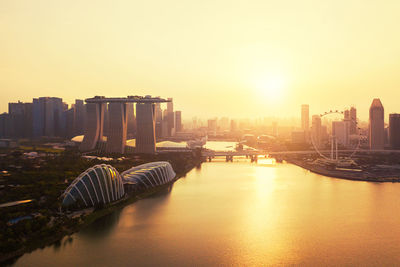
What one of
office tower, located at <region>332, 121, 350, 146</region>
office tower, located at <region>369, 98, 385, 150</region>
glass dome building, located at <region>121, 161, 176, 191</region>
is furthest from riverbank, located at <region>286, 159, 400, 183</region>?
office tower, located at <region>332, 121, 350, 146</region>

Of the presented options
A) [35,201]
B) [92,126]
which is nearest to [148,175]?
[35,201]

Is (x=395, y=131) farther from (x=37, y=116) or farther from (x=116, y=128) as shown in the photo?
(x=37, y=116)

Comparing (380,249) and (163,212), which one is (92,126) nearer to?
(163,212)

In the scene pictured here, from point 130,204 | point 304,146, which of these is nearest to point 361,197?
point 130,204

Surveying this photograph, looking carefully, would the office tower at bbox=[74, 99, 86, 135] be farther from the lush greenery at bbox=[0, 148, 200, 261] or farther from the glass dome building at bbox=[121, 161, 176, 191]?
the glass dome building at bbox=[121, 161, 176, 191]

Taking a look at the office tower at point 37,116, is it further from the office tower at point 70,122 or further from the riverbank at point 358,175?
the riverbank at point 358,175

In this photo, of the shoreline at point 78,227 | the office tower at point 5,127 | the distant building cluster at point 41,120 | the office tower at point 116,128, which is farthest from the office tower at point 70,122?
the shoreline at point 78,227
